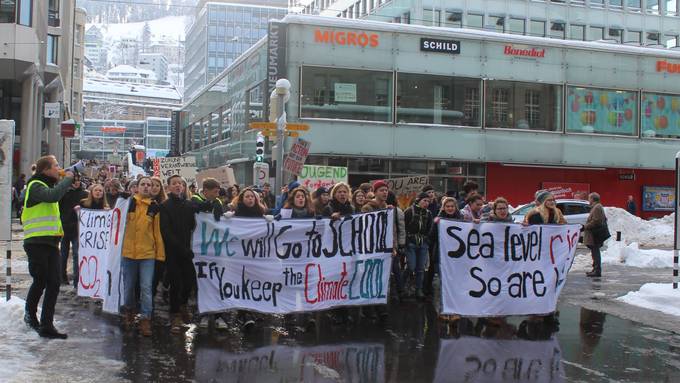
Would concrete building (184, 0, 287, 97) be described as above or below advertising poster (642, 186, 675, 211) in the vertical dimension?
above

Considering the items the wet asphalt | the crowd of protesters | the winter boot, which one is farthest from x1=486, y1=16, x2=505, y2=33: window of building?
the winter boot

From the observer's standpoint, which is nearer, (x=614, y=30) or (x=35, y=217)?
(x=35, y=217)

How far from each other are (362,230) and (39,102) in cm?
3824

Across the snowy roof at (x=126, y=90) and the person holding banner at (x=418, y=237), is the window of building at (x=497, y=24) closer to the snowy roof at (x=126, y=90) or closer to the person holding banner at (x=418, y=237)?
the person holding banner at (x=418, y=237)

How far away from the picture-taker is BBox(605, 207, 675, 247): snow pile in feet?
87.5

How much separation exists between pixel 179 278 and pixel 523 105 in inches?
1044

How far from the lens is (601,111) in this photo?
34.0m

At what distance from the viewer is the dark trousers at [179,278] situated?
8984mm

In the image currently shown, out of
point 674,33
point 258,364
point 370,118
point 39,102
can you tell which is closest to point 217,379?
point 258,364

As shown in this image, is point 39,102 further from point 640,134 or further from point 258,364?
point 258,364

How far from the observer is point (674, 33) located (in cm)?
6228

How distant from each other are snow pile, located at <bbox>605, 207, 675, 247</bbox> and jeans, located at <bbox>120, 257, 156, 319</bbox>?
70.3 feet

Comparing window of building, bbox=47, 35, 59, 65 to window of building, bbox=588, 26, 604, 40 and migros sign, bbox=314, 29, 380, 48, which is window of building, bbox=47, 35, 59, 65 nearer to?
migros sign, bbox=314, 29, 380, 48

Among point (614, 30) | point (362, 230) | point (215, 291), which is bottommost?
point (215, 291)
